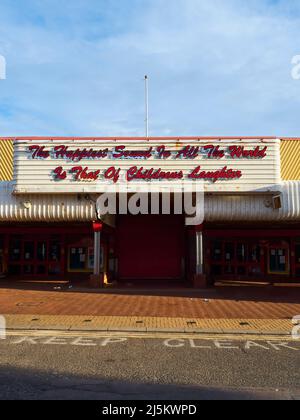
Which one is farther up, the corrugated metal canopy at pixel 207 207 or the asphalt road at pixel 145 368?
the corrugated metal canopy at pixel 207 207

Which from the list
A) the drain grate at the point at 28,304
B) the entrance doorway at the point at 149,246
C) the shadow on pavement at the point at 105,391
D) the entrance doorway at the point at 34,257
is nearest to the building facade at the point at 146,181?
the entrance doorway at the point at 149,246

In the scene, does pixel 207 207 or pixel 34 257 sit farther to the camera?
pixel 34 257

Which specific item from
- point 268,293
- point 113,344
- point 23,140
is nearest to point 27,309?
point 113,344

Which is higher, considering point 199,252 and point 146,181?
point 146,181

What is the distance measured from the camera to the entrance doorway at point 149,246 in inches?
858

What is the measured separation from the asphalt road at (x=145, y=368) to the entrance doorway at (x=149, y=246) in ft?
40.2

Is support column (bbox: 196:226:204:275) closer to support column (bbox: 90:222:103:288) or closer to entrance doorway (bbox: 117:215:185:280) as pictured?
support column (bbox: 90:222:103:288)

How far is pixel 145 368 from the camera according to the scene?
7023mm

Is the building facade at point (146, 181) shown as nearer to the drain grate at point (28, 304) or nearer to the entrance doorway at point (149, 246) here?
the entrance doorway at point (149, 246)

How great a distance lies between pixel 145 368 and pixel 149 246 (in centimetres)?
1492

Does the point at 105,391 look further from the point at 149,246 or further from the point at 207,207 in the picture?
the point at 149,246

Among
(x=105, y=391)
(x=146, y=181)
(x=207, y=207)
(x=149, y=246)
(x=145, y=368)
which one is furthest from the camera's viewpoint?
(x=149, y=246)

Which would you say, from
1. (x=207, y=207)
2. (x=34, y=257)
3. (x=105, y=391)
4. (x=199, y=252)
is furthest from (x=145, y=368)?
(x=34, y=257)
